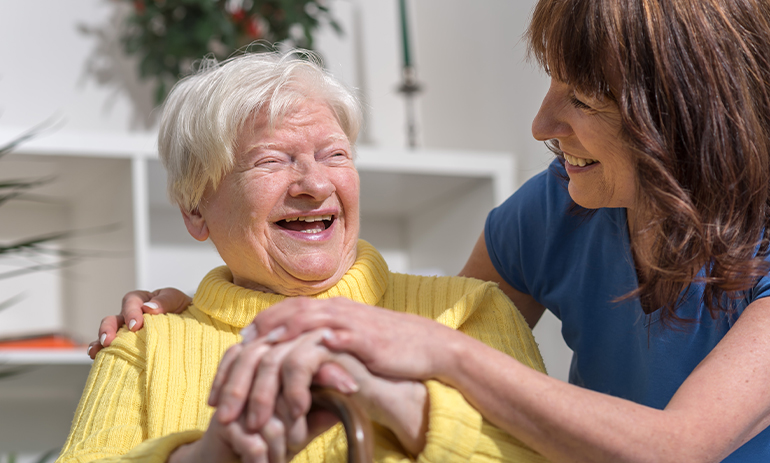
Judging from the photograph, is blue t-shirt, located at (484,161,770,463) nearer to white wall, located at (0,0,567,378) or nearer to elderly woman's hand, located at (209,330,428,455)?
elderly woman's hand, located at (209,330,428,455)

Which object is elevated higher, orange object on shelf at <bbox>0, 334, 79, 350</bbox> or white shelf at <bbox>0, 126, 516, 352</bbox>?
white shelf at <bbox>0, 126, 516, 352</bbox>

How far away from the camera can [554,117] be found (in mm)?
1100

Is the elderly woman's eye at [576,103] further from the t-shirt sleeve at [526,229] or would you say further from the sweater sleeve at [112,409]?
the sweater sleeve at [112,409]

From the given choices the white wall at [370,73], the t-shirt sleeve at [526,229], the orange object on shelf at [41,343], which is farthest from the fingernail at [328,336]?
the white wall at [370,73]

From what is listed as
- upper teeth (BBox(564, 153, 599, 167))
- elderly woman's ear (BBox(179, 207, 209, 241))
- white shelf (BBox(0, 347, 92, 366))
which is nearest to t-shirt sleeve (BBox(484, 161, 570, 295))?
upper teeth (BBox(564, 153, 599, 167))

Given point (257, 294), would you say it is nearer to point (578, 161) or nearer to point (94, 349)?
point (94, 349)

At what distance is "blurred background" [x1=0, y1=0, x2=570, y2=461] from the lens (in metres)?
2.13

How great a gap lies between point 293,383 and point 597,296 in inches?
28.8

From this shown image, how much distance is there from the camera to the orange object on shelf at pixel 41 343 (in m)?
2.01

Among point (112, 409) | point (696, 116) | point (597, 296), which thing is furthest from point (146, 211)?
point (696, 116)

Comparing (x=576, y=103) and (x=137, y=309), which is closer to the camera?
(x=576, y=103)

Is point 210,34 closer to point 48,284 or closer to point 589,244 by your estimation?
point 48,284

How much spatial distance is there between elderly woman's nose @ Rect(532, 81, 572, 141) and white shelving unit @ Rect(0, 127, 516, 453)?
1.17m

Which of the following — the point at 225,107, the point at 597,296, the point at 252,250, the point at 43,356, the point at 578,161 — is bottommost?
the point at 43,356
